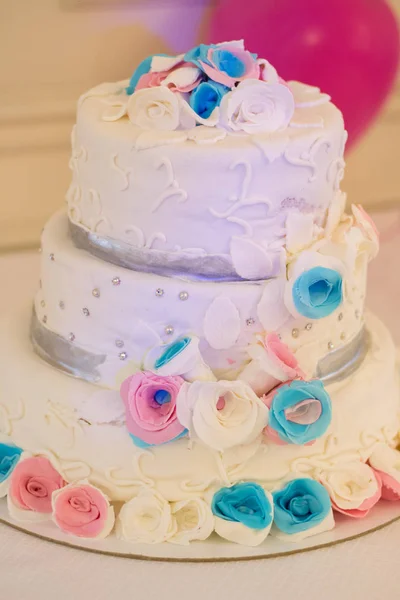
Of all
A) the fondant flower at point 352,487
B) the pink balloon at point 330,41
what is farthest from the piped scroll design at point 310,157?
the pink balloon at point 330,41

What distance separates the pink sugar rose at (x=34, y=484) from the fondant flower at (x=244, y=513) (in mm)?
369

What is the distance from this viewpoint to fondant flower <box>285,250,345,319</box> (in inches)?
73.2

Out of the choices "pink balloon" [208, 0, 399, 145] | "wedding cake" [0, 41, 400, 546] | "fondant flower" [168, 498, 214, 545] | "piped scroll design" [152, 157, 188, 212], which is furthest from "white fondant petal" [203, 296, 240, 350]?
"pink balloon" [208, 0, 399, 145]

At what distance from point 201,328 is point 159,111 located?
48 cm

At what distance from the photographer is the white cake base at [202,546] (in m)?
1.87

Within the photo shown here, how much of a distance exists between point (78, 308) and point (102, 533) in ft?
1.62

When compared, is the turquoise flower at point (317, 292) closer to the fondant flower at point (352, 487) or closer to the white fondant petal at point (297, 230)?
the white fondant petal at point (297, 230)

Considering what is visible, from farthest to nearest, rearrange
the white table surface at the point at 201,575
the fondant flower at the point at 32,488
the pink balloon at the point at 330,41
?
the pink balloon at the point at 330,41
the fondant flower at the point at 32,488
the white table surface at the point at 201,575

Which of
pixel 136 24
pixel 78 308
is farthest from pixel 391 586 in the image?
pixel 136 24

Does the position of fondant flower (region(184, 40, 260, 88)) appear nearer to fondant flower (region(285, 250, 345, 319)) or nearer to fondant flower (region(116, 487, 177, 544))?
fondant flower (region(285, 250, 345, 319))

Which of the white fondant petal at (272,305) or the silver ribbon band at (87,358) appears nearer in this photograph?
the white fondant petal at (272,305)

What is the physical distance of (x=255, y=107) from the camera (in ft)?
6.37

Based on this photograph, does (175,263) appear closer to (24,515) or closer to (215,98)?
(215,98)

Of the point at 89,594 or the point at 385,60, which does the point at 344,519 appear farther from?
the point at 385,60
